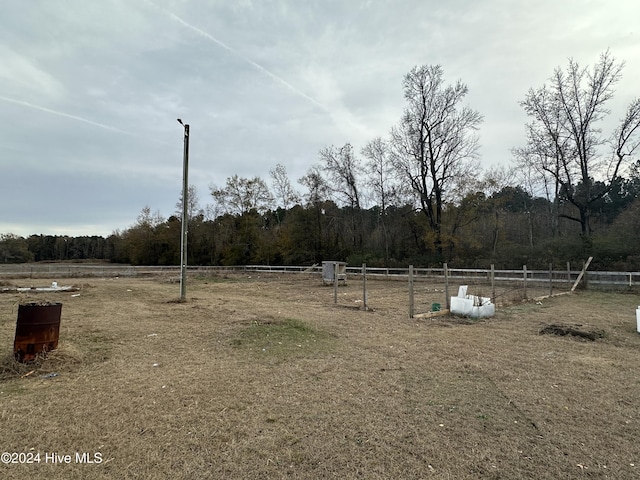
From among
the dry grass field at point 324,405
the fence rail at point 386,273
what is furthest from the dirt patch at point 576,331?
the fence rail at point 386,273

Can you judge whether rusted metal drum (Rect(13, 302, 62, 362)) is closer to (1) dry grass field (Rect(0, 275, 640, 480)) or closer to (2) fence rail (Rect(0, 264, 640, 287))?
(1) dry grass field (Rect(0, 275, 640, 480))

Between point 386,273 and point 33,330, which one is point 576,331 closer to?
point 33,330

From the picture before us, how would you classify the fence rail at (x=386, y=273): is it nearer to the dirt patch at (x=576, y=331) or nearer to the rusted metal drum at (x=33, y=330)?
the dirt patch at (x=576, y=331)

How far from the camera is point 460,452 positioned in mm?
2793

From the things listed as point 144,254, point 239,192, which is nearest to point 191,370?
point 239,192

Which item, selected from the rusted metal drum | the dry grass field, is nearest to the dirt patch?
the dry grass field

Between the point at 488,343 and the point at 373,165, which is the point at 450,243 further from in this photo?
the point at 488,343

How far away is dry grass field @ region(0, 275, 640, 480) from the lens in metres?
2.63

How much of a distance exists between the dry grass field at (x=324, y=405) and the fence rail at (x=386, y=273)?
34.5ft

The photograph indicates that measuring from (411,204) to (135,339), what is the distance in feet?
91.3

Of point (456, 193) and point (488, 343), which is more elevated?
point (456, 193)

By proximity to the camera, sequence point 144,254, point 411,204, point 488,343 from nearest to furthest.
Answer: point 488,343 → point 411,204 → point 144,254

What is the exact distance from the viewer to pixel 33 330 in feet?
16.3

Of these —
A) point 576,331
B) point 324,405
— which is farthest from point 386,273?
point 324,405
